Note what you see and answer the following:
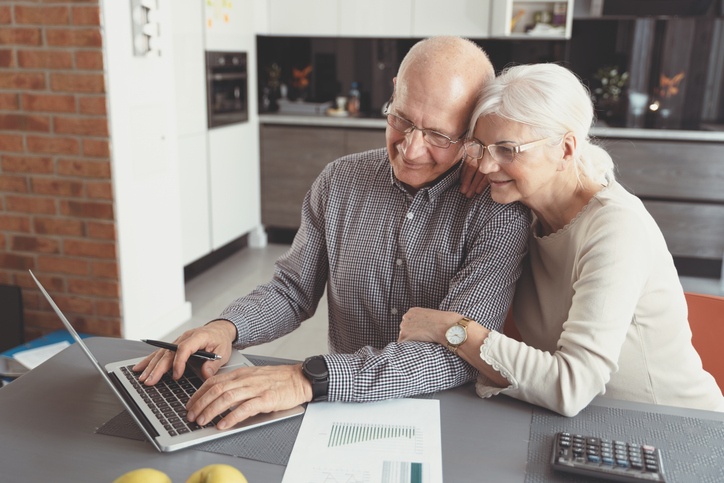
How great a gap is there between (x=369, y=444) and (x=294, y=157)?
12.2 feet

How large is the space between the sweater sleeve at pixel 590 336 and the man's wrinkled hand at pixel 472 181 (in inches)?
11.8

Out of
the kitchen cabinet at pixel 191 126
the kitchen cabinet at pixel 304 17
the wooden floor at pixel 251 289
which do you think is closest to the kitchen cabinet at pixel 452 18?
the kitchen cabinet at pixel 304 17

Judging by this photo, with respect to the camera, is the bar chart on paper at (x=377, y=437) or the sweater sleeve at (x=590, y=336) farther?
the sweater sleeve at (x=590, y=336)

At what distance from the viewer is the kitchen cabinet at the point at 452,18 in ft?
13.8

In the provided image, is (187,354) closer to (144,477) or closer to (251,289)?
(144,477)

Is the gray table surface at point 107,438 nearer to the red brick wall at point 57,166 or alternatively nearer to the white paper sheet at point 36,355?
the white paper sheet at point 36,355

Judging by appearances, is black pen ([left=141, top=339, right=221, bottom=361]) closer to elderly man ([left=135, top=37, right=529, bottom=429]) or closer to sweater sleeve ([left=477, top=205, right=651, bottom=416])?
elderly man ([left=135, top=37, right=529, bottom=429])

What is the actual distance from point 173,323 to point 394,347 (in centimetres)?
217

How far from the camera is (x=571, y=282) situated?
132 cm

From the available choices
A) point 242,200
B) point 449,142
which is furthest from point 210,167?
point 449,142

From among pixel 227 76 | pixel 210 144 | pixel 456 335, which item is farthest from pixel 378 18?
pixel 456 335

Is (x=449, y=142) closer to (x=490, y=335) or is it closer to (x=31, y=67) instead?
(x=490, y=335)

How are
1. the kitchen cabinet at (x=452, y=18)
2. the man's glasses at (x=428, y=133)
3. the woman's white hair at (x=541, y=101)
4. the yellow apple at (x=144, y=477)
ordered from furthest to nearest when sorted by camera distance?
the kitchen cabinet at (x=452, y=18) < the man's glasses at (x=428, y=133) < the woman's white hair at (x=541, y=101) < the yellow apple at (x=144, y=477)

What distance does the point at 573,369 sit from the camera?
1.12 metres
